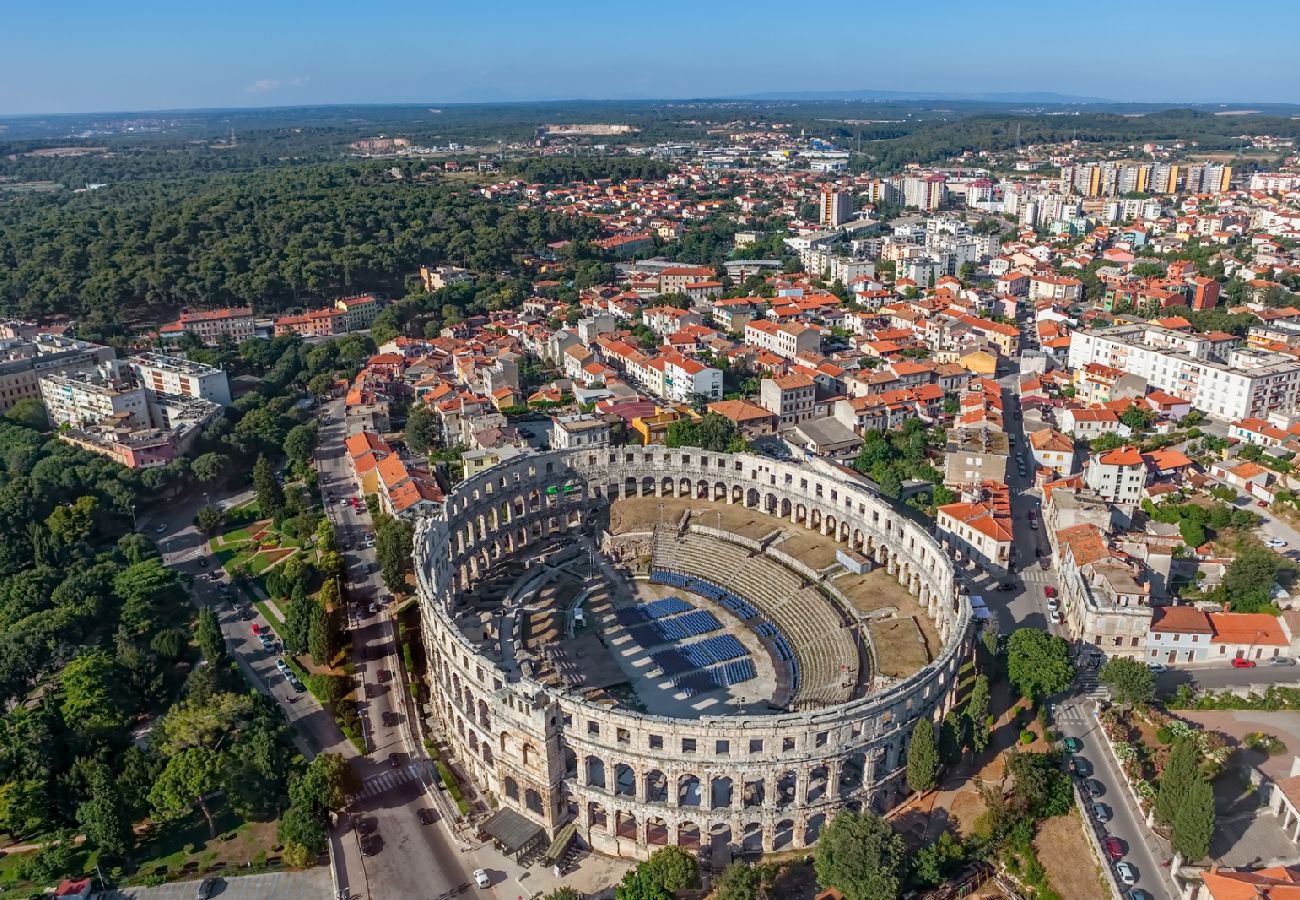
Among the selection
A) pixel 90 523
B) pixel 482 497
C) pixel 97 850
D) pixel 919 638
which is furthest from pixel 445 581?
pixel 90 523

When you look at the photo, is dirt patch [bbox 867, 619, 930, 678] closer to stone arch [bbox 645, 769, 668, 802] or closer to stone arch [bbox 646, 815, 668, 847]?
stone arch [bbox 645, 769, 668, 802]

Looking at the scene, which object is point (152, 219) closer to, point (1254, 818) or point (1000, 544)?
point (1000, 544)

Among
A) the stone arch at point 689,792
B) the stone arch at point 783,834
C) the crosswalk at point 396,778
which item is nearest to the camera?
the stone arch at point 689,792

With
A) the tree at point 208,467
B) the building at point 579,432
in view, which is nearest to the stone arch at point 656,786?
the building at point 579,432

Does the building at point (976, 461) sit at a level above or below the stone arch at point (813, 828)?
above

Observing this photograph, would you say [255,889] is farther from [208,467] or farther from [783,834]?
[208,467]

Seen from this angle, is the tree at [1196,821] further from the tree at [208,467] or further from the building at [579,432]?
the tree at [208,467]

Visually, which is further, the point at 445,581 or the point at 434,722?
the point at 445,581
